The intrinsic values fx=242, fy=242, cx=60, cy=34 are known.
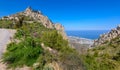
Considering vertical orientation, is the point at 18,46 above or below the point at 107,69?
above

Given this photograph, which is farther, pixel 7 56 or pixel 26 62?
pixel 7 56

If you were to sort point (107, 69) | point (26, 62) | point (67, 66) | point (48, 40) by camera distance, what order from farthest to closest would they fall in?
point (48, 40) → point (107, 69) → point (26, 62) → point (67, 66)

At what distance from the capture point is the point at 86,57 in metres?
13.7

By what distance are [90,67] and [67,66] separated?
87.2 inches

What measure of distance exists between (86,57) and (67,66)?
3398mm

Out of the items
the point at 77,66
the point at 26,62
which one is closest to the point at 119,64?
the point at 77,66

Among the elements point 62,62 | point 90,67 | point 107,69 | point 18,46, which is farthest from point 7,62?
point 107,69

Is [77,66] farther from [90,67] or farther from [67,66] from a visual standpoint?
[90,67]

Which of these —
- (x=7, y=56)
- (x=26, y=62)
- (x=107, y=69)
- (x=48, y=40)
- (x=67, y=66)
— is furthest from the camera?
(x=48, y=40)

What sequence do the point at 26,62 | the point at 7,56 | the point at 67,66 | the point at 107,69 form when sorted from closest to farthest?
the point at 67,66, the point at 26,62, the point at 7,56, the point at 107,69

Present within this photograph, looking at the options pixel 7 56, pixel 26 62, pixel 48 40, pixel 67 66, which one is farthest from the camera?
pixel 48 40

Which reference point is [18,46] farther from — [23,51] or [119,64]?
[119,64]

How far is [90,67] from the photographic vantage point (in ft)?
40.4

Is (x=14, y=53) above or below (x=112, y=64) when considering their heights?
above
